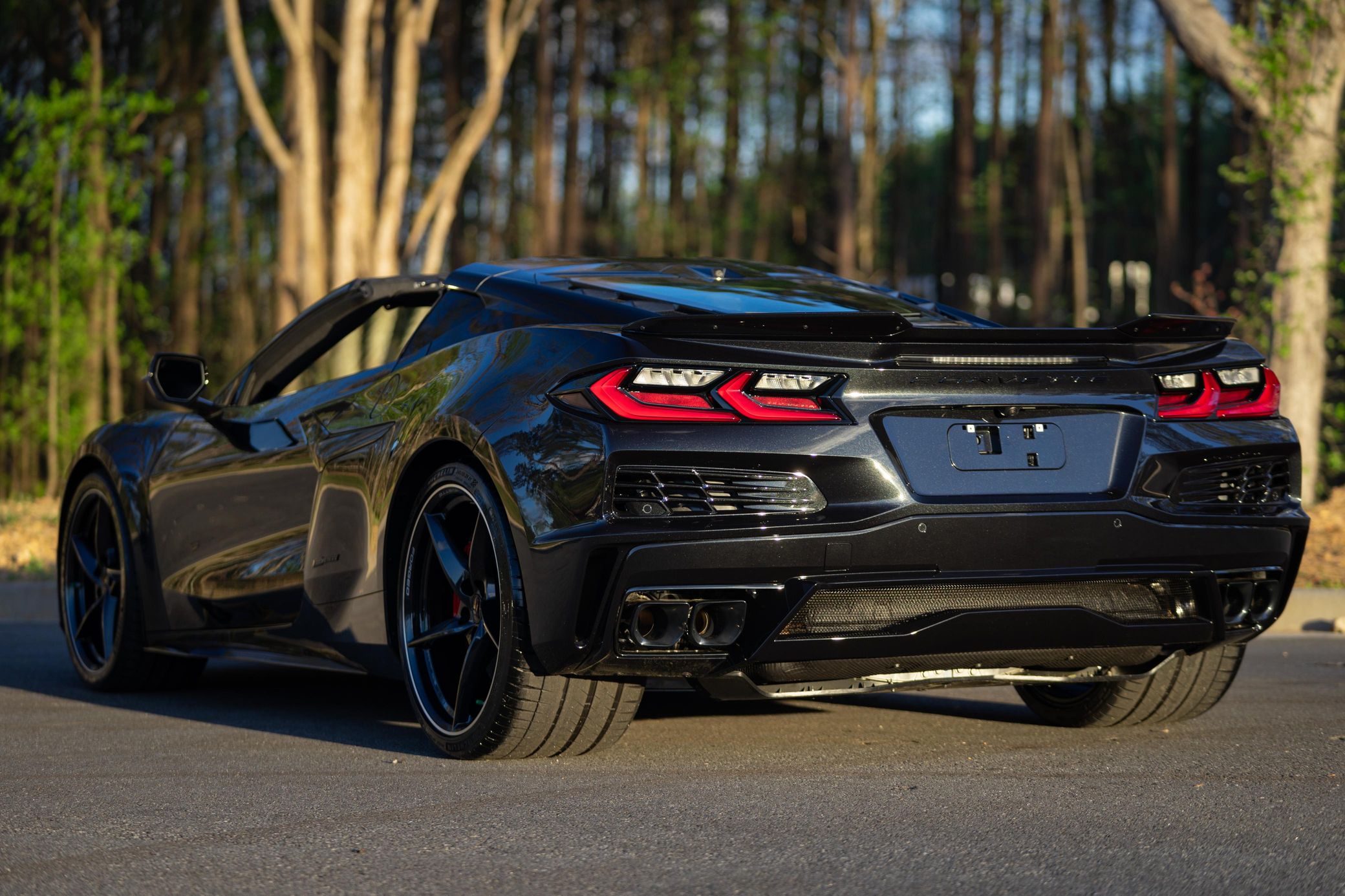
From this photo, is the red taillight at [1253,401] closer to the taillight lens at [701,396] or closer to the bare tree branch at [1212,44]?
the taillight lens at [701,396]

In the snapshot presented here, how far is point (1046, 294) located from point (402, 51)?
22792 mm

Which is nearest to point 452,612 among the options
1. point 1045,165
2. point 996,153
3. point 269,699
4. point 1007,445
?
point 1007,445

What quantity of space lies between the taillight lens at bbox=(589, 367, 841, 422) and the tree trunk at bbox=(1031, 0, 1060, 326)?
31206 mm

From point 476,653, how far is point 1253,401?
82.7 inches

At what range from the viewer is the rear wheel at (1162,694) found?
4910mm

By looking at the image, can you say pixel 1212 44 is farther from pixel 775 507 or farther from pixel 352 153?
pixel 775 507

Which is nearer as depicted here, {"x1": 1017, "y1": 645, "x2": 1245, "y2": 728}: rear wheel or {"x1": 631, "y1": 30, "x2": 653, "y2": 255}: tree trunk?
{"x1": 1017, "y1": 645, "x2": 1245, "y2": 728}: rear wheel

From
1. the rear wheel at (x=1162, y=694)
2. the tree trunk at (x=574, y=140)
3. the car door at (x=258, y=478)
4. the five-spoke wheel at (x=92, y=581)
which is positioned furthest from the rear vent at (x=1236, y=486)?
the tree trunk at (x=574, y=140)

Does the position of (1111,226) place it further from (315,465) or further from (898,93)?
(315,465)

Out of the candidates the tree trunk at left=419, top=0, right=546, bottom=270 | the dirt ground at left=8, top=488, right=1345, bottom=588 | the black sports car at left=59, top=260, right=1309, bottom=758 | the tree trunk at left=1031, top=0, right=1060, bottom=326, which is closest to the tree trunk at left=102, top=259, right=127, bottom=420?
the tree trunk at left=419, top=0, right=546, bottom=270

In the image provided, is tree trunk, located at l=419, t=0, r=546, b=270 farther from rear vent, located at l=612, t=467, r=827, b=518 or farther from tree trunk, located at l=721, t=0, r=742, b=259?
tree trunk, located at l=721, t=0, r=742, b=259

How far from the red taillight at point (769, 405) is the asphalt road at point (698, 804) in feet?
2.85

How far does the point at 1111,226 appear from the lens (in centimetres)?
6050

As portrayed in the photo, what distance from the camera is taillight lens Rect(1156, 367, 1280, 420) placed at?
424 centimetres
